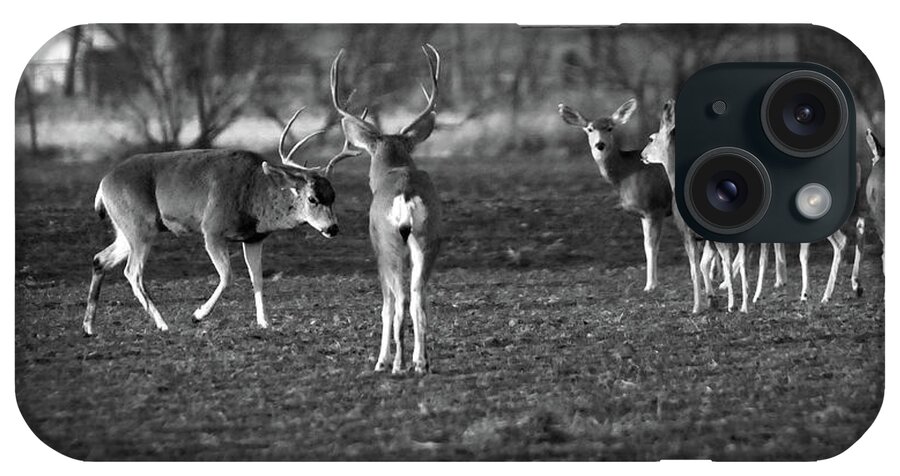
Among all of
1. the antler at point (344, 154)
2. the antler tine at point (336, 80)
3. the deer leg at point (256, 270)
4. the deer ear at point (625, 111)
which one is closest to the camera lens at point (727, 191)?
the deer ear at point (625, 111)

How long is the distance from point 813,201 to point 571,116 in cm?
161

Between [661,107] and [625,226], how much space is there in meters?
0.77

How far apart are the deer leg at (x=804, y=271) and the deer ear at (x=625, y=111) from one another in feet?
4.50

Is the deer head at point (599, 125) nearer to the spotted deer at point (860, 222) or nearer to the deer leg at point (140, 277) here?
the spotted deer at point (860, 222)

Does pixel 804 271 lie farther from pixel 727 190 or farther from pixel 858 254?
pixel 727 190

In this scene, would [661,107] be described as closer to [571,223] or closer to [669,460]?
[571,223]

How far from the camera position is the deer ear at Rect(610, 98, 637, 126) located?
436 inches

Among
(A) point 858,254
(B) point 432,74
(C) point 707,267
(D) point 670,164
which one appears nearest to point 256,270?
(B) point 432,74

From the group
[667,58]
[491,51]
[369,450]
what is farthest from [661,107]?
[369,450]

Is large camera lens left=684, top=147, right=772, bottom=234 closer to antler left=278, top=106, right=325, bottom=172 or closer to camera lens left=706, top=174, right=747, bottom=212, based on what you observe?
camera lens left=706, top=174, right=747, bottom=212

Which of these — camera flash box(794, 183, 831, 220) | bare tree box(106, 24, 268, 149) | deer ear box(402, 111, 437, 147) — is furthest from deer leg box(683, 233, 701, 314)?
bare tree box(106, 24, 268, 149)

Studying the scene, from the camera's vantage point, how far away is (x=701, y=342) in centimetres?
1124

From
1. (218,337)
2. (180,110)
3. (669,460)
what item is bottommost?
(669,460)

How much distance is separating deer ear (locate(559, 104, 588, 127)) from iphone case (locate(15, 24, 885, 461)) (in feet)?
0.06
